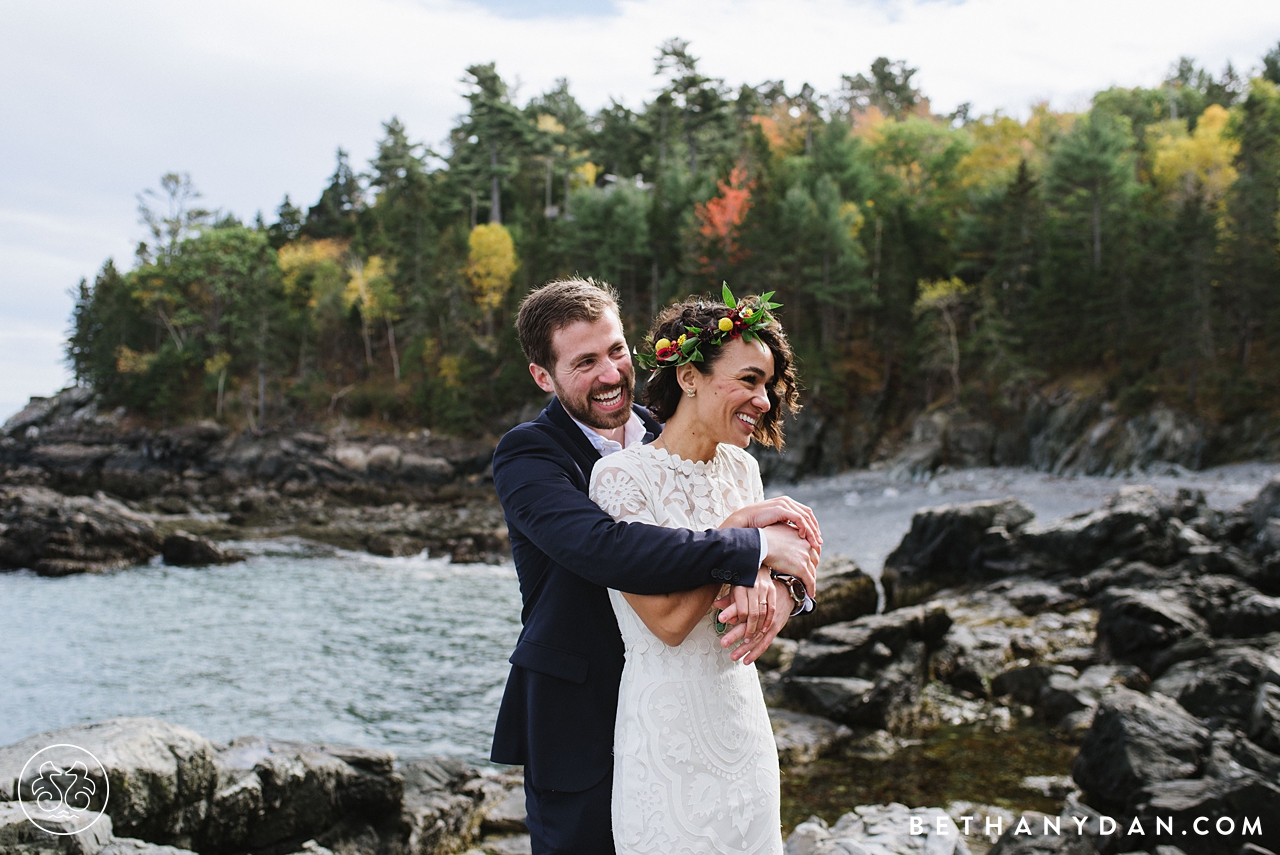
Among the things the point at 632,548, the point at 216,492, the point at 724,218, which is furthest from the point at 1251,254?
the point at 216,492

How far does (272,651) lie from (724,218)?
106ft

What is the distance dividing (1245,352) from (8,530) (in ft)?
123

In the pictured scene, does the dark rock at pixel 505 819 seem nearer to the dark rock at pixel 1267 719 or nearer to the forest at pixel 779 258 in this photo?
the dark rock at pixel 1267 719

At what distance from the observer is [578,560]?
79.6 inches

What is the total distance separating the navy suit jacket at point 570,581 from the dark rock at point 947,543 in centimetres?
1247

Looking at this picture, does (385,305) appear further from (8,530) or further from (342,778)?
(342,778)

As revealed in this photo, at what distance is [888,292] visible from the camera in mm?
37250

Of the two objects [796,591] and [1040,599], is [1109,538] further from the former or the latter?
[796,591]

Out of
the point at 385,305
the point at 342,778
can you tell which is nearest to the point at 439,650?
the point at 342,778

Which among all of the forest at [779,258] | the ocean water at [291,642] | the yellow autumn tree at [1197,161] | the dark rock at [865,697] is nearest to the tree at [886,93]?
the forest at [779,258]

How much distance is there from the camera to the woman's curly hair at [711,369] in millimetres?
2283

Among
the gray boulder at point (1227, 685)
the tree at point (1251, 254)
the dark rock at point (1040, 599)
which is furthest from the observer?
the tree at point (1251, 254)

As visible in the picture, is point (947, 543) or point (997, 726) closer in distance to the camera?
point (997, 726)

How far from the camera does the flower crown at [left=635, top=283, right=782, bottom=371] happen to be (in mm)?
2240
